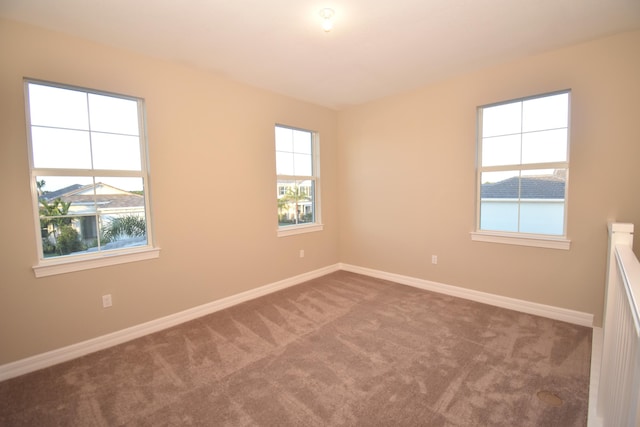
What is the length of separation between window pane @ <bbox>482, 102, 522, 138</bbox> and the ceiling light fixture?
2.11 m

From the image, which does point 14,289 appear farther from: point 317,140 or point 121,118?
point 317,140

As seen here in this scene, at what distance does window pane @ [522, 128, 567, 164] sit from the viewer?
9.32ft

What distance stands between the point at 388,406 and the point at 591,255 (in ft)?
7.99

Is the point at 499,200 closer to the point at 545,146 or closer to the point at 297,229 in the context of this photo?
the point at 545,146

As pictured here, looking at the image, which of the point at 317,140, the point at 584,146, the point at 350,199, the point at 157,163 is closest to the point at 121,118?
the point at 157,163

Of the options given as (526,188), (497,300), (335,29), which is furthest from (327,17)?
(497,300)

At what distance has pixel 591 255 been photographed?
272 centimetres

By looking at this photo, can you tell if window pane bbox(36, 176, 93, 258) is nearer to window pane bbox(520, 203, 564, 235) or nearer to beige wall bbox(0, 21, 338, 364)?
beige wall bbox(0, 21, 338, 364)

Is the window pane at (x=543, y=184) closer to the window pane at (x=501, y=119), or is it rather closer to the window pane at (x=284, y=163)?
the window pane at (x=501, y=119)

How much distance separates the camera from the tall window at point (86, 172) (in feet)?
7.52

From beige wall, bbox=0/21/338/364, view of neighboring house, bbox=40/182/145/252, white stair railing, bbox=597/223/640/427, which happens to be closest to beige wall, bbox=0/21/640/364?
beige wall, bbox=0/21/338/364

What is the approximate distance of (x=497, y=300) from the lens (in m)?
3.25

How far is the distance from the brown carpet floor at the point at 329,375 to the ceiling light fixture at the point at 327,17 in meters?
2.54

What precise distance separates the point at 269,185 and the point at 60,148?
2.02 metres
